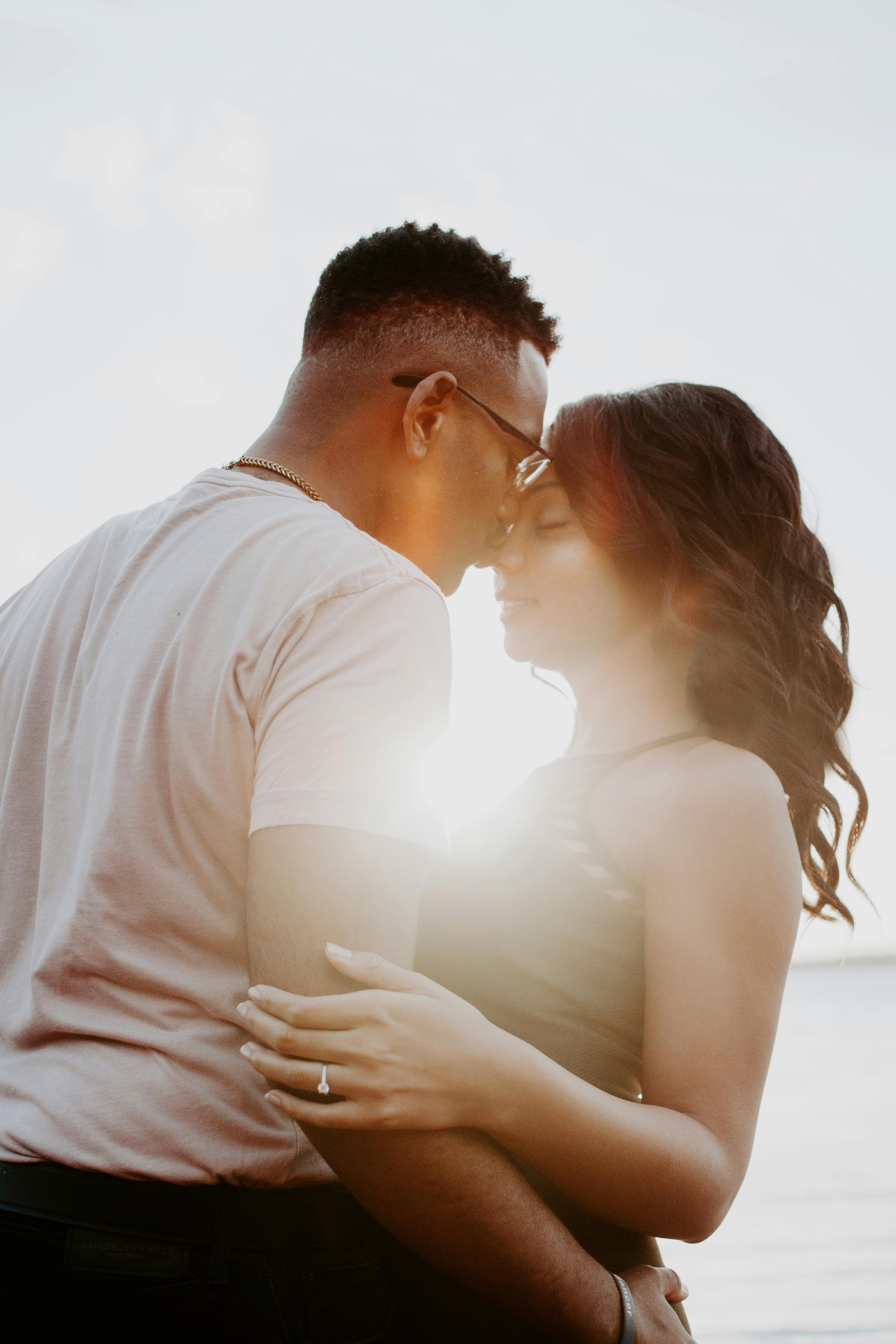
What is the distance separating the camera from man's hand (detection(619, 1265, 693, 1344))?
56.7 inches

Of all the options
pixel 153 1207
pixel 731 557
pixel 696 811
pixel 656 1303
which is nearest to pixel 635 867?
pixel 696 811

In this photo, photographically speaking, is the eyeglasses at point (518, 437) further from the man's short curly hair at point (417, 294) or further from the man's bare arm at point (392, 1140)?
the man's bare arm at point (392, 1140)

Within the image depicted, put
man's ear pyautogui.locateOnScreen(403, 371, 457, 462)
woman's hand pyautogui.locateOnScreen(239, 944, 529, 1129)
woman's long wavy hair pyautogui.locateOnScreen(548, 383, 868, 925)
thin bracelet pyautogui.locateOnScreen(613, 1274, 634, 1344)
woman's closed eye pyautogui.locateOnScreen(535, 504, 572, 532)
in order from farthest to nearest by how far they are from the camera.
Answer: woman's closed eye pyautogui.locateOnScreen(535, 504, 572, 532) → woman's long wavy hair pyautogui.locateOnScreen(548, 383, 868, 925) → man's ear pyautogui.locateOnScreen(403, 371, 457, 462) → thin bracelet pyautogui.locateOnScreen(613, 1274, 634, 1344) → woman's hand pyautogui.locateOnScreen(239, 944, 529, 1129)

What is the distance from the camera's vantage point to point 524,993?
6.22 feet

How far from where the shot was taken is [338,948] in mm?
1086

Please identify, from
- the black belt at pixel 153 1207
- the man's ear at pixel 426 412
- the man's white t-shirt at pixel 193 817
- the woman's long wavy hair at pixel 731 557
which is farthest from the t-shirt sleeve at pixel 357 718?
the woman's long wavy hair at pixel 731 557

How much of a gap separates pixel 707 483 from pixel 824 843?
99 cm

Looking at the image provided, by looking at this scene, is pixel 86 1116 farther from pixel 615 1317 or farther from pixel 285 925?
pixel 615 1317

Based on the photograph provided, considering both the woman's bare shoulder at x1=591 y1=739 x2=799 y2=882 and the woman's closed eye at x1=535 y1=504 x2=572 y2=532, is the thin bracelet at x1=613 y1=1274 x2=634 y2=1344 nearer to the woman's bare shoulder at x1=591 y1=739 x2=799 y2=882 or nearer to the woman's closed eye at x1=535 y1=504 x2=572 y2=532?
the woman's bare shoulder at x1=591 y1=739 x2=799 y2=882

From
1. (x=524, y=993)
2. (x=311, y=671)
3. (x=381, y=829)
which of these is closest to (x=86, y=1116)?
(x=381, y=829)

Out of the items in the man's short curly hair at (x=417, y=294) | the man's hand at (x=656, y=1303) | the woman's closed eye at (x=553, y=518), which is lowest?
the man's hand at (x=656, y=1303)

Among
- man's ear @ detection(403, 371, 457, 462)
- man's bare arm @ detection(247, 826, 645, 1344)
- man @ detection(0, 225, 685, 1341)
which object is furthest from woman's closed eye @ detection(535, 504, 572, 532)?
man's bare arm @ detection(247, 826, 645, 1344)

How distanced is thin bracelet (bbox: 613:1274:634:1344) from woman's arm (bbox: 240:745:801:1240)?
3.5 inches

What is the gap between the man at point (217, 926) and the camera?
111 cm
